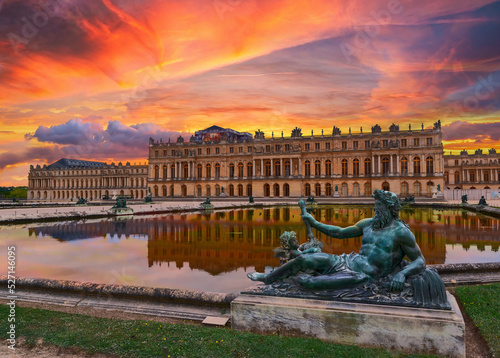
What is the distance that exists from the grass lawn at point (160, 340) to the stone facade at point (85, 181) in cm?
10462

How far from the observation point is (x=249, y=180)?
250 feet

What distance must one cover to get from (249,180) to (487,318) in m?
71.3

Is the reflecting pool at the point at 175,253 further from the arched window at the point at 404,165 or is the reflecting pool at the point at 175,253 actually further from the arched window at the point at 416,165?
the arched window at the point at 416,165

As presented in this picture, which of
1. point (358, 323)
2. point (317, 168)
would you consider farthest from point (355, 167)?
point (358, 323)

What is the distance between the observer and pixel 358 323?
4.30 meters

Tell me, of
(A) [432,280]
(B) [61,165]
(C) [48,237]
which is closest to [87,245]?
(C) [48,237]

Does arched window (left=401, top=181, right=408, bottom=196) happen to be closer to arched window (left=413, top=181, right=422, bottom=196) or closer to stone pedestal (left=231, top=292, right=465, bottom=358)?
arched window (left=413, top=181, right=422, bottom=196)

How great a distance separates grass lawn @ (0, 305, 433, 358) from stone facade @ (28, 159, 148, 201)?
104624 mm

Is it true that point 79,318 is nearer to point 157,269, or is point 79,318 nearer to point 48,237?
point 157,269

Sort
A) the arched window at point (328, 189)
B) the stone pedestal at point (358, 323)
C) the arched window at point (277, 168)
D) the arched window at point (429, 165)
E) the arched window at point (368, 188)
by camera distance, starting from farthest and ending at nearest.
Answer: the arched window at point (277, 168) < the arched window at point (328, 189) < the arched window at point (368, 188) < the arched window at point (429, 165) < the stone pedestal at point (358, 323)

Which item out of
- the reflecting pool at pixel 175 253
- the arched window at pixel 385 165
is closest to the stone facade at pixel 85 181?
the arched window at pixel 385 165

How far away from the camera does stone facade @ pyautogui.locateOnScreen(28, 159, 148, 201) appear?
353 ft

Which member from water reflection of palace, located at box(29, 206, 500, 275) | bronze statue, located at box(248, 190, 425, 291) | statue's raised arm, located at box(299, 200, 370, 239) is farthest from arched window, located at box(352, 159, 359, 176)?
bronze statue, located at box(248, 190, 425, 291)

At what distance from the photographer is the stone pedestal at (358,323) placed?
13.2 feet
